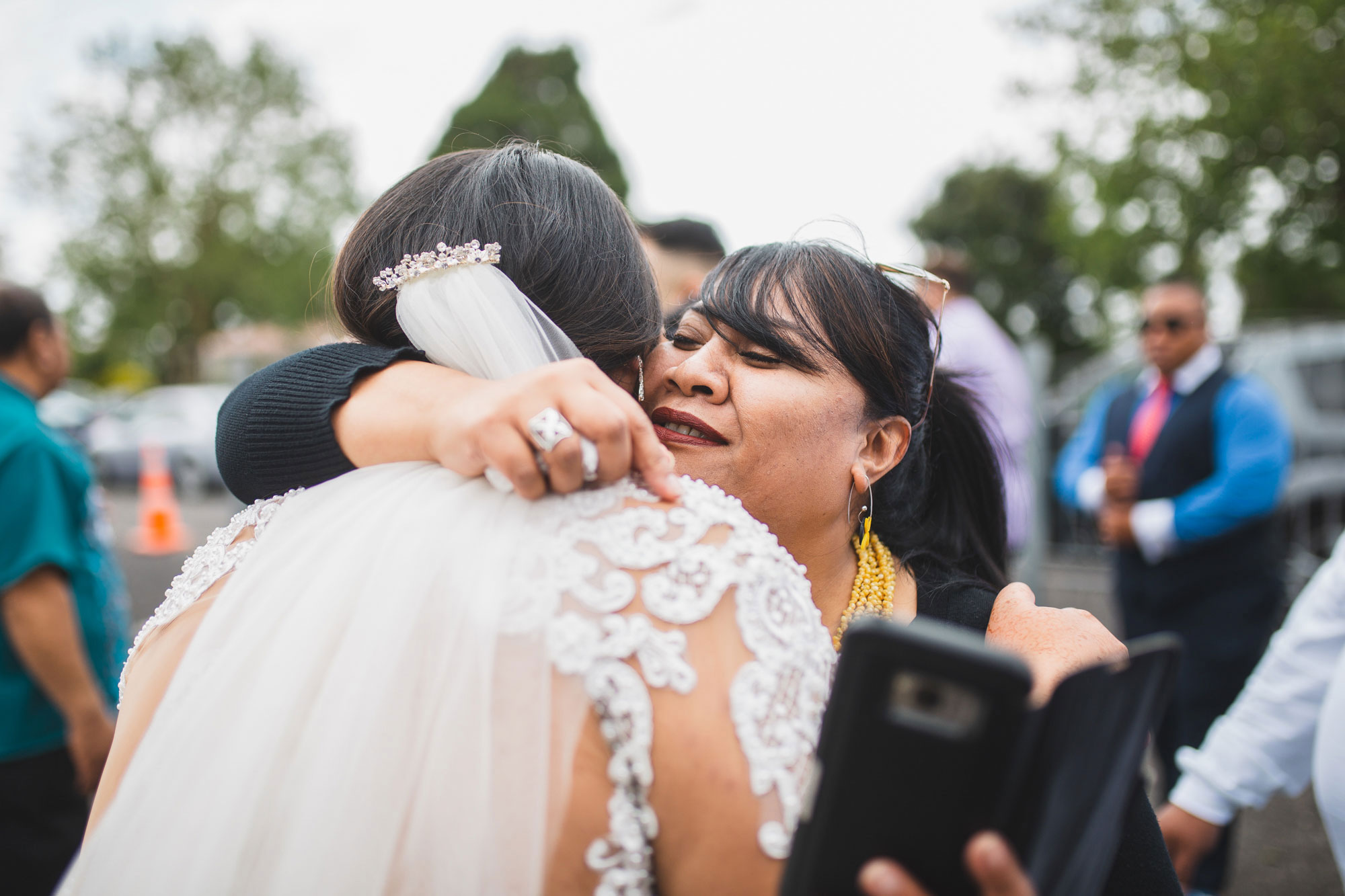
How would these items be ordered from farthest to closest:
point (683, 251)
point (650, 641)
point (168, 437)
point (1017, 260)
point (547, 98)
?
point (547, 98)
point (1017, 260)
point (168, 437)
point (683, 251)
point (650, 641)

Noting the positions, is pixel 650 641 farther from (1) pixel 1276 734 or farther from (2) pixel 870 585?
(1) pixel 1276 734

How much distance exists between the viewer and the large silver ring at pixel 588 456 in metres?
1.15

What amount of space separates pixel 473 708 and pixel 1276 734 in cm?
217

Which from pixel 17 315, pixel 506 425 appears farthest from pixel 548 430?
pixel 17 315

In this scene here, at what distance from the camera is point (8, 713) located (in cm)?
282

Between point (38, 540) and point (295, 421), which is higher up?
point (295, 421)

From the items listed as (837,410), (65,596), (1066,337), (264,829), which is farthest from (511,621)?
(1066,337)

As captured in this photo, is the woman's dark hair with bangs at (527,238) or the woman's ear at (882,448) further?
the woman's ear at (882,448)

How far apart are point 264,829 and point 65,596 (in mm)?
2282

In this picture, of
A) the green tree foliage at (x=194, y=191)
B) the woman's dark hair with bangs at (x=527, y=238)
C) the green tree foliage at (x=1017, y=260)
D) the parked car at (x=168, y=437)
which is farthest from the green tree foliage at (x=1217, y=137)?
the green tree foliage at (x=194, y=191)

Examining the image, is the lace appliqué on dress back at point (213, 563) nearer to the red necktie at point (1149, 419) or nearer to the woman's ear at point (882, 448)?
the woman's ear at point (882, 448)

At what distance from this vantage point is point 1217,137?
13375mm

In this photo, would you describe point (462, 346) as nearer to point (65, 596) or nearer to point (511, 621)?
point (511, 621)

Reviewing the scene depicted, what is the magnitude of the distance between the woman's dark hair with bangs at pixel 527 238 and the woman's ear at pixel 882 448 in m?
0.78
